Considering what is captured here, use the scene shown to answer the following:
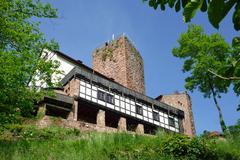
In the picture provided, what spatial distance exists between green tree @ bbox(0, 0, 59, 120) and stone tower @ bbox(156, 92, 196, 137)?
2689 centimetres

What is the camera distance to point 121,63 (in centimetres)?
4303

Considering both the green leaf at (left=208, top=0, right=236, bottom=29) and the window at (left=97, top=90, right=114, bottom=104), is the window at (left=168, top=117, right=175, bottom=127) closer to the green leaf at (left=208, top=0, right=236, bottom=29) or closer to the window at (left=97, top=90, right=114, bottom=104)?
the window at (left=97, top=90, right=114, bottom=104)

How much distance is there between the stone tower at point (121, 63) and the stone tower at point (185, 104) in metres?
3.23

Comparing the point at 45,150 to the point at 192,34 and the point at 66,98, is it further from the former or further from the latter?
the point at 192,34

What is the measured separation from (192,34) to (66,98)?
11.7 m

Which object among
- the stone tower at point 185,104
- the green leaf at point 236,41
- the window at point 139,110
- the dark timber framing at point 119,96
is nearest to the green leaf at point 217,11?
the green leaf at point 236,41

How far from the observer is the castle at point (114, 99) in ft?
95.9

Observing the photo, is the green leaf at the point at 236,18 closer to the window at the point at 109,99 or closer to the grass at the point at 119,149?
the grass at the point at 119,149

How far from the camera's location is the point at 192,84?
30.2 m

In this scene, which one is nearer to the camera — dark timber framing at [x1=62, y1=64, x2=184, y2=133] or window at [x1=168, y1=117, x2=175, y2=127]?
dark timber framing at [x1=62, y1=64, x2=184, y2=133]

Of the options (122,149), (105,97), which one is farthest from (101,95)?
(122,149)

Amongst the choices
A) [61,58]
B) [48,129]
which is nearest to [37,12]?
[48,129]

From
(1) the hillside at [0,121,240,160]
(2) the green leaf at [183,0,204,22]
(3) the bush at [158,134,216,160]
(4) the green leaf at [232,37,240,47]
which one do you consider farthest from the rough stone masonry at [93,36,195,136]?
(2) the green leaf at [183,0,204,22]

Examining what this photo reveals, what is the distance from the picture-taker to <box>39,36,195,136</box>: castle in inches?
1151
